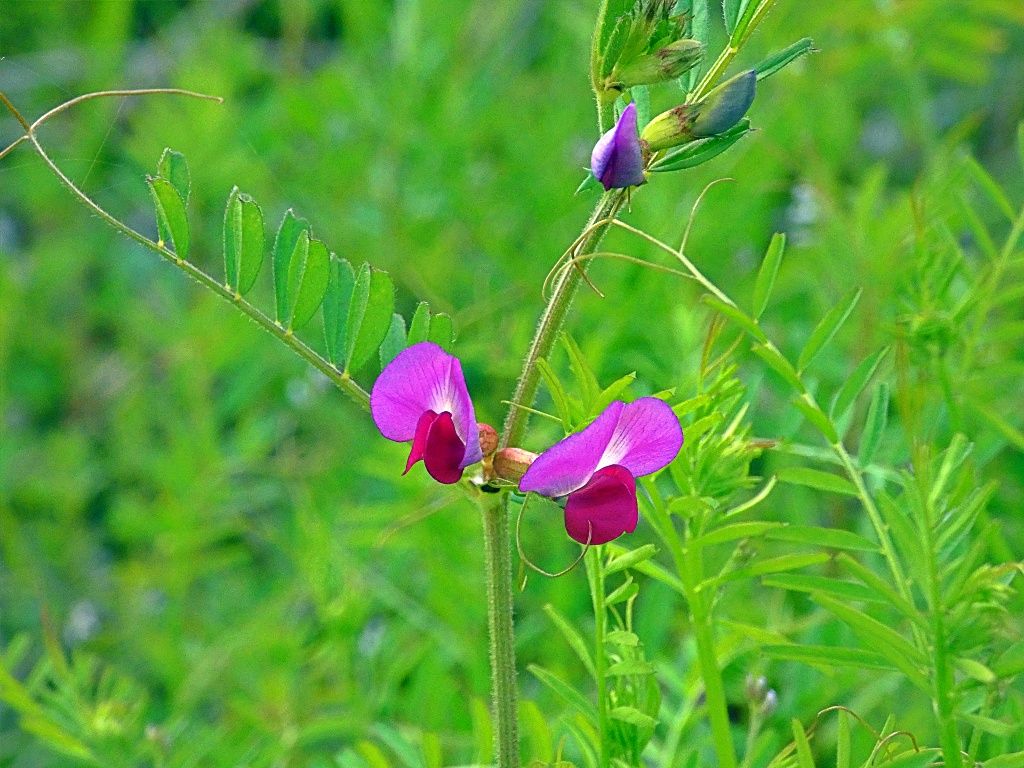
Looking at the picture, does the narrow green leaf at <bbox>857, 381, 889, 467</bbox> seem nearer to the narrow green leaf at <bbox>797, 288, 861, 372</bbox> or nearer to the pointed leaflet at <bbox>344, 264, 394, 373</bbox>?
the narrow green leaf at <bbox>797, 288, 861, 372</bbox>

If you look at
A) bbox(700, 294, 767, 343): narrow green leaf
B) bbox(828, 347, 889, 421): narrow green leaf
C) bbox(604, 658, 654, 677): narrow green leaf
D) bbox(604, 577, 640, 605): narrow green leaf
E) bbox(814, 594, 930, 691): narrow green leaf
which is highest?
bbox(828, 347, 889, 421): narrow green leaf

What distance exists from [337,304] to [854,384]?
26 centimetres

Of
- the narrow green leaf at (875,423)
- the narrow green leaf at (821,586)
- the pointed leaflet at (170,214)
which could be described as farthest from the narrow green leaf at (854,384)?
the pointed leaflet at (170,214)

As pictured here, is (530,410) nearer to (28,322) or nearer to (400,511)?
(400,511)

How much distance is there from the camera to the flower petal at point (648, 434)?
474 mm

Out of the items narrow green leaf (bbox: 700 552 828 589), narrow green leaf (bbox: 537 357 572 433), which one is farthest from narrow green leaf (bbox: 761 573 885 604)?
narrow green leaf (bbox: 537 357 572 433)

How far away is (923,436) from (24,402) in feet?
4.44

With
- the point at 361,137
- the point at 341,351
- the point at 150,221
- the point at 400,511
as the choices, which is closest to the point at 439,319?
the point at 341,351

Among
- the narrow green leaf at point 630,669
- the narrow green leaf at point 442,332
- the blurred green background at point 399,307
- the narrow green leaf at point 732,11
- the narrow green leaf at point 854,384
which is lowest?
the narrow green leaf at point 630,669

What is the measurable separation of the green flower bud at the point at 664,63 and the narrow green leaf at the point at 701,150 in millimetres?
28

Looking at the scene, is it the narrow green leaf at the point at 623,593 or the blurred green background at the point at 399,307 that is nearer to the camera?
the narrow green leaf at the point at 623,593

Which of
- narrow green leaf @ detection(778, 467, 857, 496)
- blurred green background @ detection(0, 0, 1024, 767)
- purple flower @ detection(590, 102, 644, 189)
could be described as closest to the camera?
purple flower @ detection(590, 102, 644, 189)

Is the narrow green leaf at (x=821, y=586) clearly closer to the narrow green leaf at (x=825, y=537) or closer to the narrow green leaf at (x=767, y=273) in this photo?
the narrow green leaf at (x=825, y=537)

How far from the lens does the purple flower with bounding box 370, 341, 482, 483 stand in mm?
485
